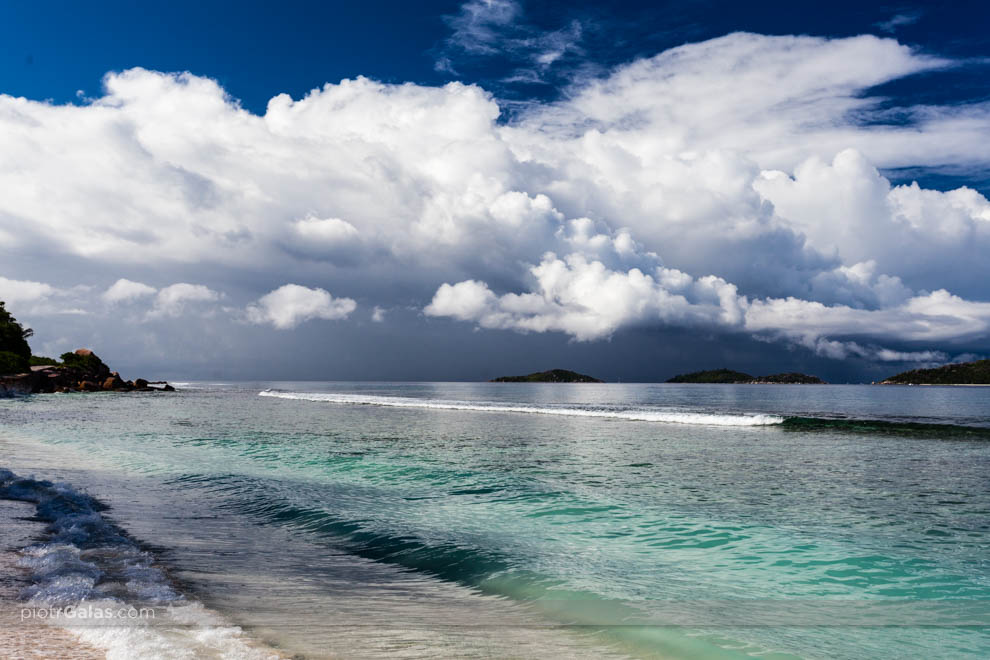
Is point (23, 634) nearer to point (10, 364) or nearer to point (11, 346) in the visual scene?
point (10, 364)

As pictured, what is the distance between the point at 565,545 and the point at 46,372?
119 meters

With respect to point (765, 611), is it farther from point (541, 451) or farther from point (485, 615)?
point (541, 451)

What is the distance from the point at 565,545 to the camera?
11383 millimetres

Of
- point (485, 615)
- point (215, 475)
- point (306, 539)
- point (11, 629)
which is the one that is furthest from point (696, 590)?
point (215, 475)

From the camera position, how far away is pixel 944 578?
31.1 ft

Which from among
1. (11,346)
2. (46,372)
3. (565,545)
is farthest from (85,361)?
(565,545)

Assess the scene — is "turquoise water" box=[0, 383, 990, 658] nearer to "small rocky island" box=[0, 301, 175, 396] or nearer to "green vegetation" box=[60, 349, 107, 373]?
"small rocky island" box=[0, 301, 175, 396]

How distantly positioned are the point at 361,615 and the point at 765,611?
5590 millimetres

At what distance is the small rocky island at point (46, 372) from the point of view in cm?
9029

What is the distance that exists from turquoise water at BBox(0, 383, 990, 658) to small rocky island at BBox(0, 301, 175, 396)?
272 ft

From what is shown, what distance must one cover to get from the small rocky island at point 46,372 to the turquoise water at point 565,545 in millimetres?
82994

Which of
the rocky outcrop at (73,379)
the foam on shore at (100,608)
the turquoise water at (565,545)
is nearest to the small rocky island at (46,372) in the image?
the rocky outcrop at (73,379)

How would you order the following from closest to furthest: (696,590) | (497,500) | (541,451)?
(696,590)
(497,500)
(541,451)

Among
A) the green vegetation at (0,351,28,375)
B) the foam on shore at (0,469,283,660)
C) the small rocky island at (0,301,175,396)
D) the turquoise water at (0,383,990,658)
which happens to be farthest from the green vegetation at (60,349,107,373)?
the foam on shore at (0,469,283,660)
